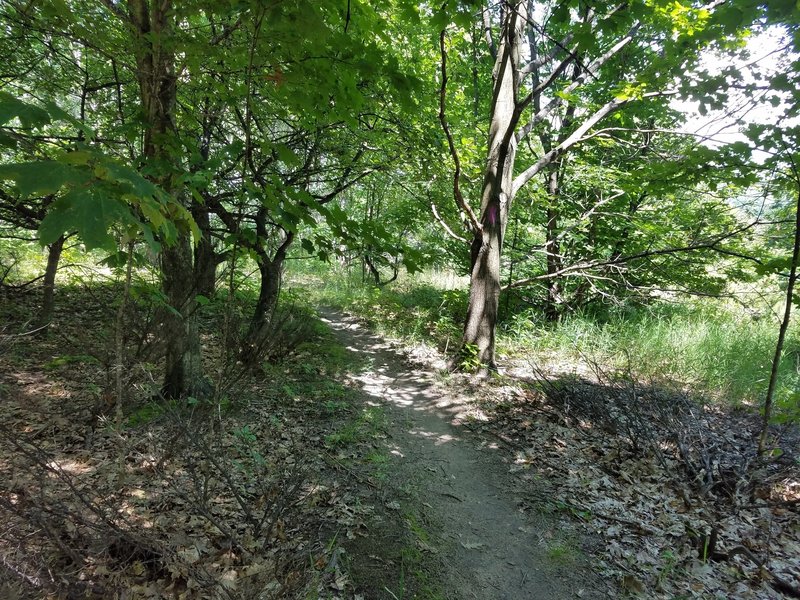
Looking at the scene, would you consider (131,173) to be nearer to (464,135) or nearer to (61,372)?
(61,372)

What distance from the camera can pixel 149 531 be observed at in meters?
2.45

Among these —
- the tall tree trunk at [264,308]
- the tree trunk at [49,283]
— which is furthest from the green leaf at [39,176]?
the tree trunk at [49,283]

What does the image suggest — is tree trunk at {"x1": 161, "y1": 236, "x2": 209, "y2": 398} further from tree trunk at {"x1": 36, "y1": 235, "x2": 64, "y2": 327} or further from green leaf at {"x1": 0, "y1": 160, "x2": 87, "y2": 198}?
green leaf at {"x1": 0, "y1": 160, "x2": 87, "y2": 198}

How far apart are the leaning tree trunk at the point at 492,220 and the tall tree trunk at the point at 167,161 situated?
12.8ft

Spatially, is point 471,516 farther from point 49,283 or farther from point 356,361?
point 49,283

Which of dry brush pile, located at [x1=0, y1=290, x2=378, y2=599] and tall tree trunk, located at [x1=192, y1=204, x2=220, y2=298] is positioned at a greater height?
tall tree trunk, located at [x1=192, y1=204, x2=220, y2=298]

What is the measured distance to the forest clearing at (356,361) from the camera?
87.1 inches

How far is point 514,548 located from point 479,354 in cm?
331

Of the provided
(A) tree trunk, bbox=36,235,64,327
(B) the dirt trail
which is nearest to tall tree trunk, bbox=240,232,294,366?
(B) the dirt trail

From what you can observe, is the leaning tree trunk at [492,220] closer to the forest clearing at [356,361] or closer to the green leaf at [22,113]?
the forest clearing at [356,361]

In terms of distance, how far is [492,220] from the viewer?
236 inches

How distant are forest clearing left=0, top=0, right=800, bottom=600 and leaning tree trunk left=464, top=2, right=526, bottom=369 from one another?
49 mm

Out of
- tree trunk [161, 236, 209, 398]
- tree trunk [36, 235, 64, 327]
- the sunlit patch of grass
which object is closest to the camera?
the sunlit patch of grass

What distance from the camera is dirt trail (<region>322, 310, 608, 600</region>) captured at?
2.65 metres
